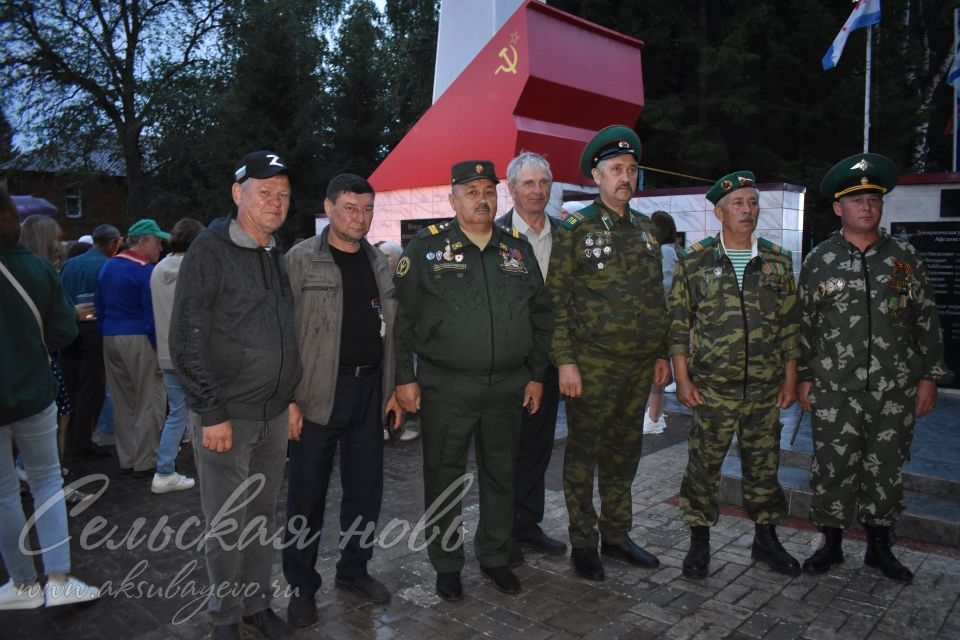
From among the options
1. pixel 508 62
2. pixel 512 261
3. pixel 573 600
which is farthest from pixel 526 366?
pixel 508 62

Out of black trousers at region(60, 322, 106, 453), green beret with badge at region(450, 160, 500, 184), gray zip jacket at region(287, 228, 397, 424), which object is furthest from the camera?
black trousers at region(60, 322, 106, 453)

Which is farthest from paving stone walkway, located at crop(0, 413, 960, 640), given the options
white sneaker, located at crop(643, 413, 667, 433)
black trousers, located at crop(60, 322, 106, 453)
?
white sneaker, located at crop(643, 413, 667, 433)

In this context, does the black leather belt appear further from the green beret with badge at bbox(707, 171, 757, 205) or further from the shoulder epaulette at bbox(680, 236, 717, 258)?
the green beret with badge at bbox(707, 171, 757, 205)

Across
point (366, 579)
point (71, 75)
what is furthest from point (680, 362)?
point (71, 75)

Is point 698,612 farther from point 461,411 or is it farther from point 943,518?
point 943,518

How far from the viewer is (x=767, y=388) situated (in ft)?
12.4

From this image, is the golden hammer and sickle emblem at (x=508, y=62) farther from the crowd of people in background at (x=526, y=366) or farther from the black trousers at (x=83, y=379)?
the black trousers at (x=83, y=379)

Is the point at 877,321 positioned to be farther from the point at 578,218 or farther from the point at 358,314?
the point at 358,314

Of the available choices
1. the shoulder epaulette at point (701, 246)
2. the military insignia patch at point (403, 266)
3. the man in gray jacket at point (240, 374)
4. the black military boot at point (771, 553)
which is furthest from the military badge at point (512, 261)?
the black military boot at point (771, 553)

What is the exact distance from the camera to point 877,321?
3.75 metres

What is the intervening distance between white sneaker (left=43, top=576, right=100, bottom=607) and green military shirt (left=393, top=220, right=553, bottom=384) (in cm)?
195

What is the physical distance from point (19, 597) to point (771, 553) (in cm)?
402

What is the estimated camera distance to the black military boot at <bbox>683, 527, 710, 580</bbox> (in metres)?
3.70

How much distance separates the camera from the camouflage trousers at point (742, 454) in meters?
3.79
